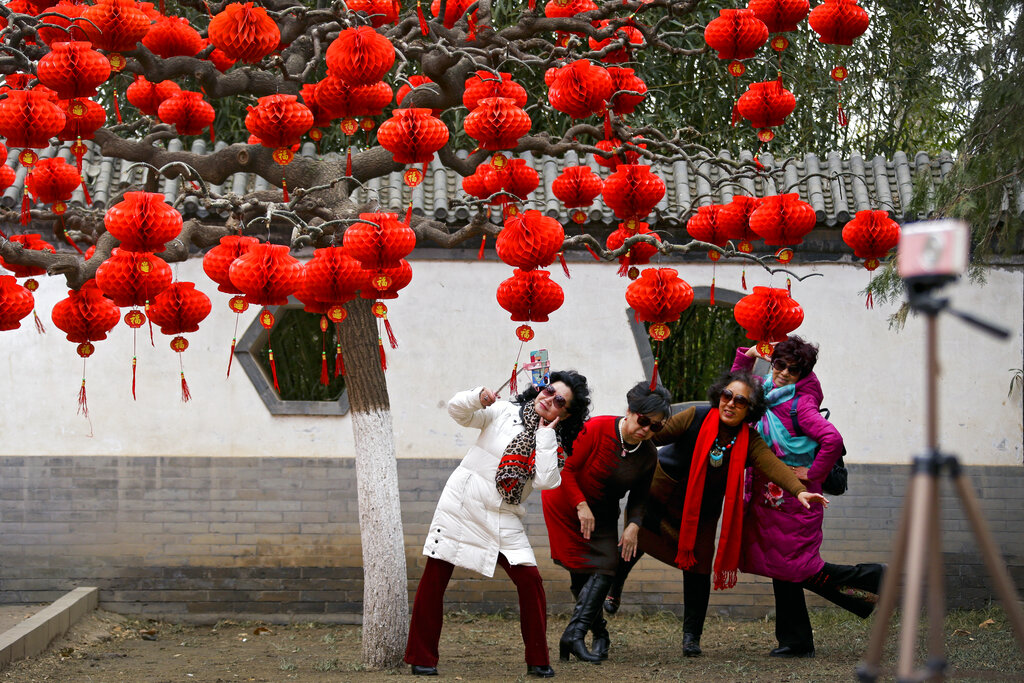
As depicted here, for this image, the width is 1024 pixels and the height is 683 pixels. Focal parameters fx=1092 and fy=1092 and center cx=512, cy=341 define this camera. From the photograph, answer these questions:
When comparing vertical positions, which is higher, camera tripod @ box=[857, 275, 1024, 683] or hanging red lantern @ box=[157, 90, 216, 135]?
hanging red lantern @ box=[157, 90, 216, 135]

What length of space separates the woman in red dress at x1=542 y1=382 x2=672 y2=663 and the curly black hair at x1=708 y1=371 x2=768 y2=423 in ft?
0.83

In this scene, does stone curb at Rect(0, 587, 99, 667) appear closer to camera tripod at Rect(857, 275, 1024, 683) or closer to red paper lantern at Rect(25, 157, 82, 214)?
red paper lantern at Rect(25, 157, 82, 214)

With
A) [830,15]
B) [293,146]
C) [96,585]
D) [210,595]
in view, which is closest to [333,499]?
[210,595]

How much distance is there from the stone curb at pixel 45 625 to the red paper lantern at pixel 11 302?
5.82 ft

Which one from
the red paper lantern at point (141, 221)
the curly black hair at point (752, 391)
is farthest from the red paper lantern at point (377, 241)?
the curly black hair at point (752, 391)

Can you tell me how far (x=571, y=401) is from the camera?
5.03 meters

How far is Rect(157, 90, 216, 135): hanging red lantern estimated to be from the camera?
5.51 m

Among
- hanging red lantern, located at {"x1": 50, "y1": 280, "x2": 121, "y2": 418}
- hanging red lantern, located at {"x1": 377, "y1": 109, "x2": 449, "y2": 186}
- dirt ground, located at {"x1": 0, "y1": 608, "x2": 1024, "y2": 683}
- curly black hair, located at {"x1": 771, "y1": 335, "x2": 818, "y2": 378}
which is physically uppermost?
hanging red lantern, located at {"x1": 377, "y1": 109, "x2": 449, "y2": 186}

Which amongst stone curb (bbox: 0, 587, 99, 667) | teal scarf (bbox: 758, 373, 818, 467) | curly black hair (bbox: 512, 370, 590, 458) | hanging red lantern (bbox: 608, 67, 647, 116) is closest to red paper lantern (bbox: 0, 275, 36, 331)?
stone curb (bbox: 0, 587, 99, 667)

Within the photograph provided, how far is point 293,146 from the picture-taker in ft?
16.1

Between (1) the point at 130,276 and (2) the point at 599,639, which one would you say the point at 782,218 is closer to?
(2) the point at 599,639

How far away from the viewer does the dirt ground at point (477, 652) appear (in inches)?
208

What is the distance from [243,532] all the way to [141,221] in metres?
3.39

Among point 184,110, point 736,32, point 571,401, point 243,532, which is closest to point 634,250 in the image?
point 571,401
